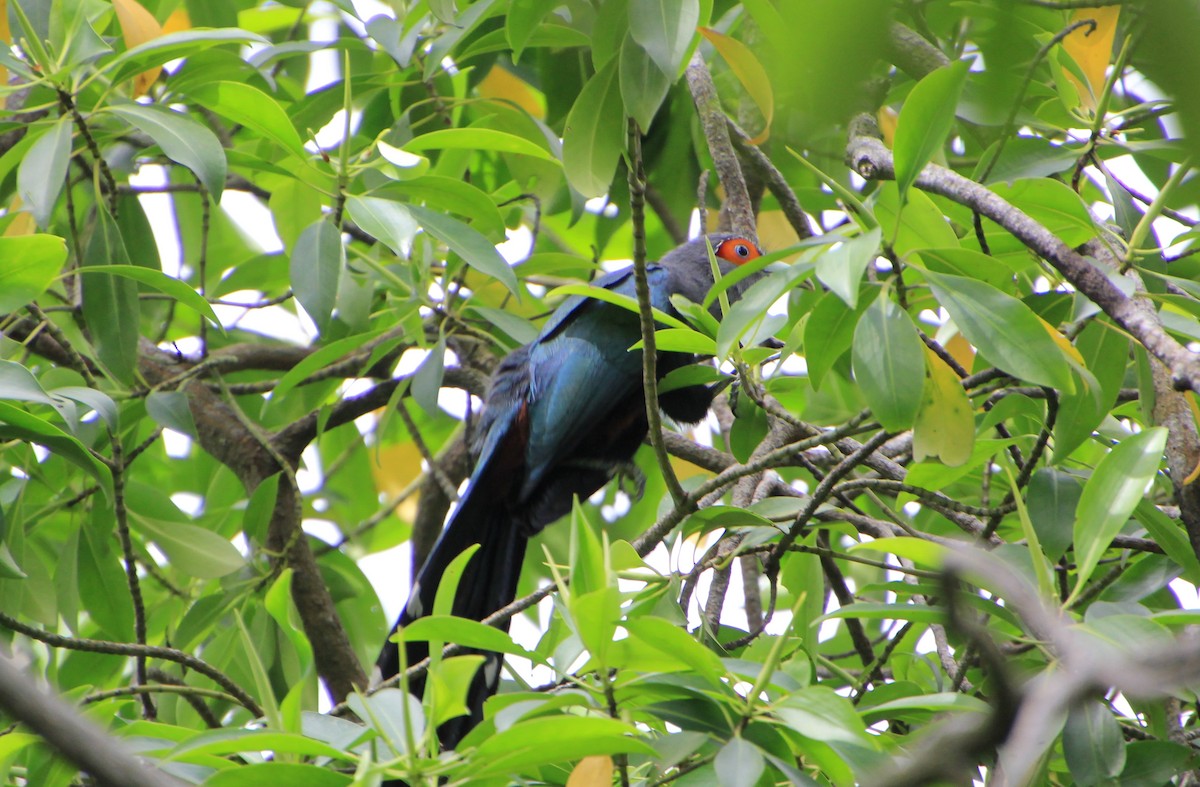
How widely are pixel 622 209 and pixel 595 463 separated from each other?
0.96m

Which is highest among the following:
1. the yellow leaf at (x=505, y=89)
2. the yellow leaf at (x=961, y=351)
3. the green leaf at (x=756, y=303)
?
the yellow leaf at (x=505, y=89)

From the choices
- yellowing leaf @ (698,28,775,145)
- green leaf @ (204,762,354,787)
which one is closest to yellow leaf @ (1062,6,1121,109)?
yellowing leaf @ (698,28,775,145)

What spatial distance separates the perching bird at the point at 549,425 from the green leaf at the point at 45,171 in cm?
139

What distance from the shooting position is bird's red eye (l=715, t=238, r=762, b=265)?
3.68m

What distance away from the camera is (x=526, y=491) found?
3451mm

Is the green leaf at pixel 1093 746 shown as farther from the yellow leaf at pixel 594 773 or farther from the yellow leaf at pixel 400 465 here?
the yellow leaf at pixel 400 465

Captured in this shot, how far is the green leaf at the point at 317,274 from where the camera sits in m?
2.55

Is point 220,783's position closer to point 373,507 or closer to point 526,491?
point 526,491

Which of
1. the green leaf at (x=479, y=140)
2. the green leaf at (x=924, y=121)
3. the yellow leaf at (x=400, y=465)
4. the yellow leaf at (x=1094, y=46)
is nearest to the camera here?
the green leaf at (x=924, y=121)

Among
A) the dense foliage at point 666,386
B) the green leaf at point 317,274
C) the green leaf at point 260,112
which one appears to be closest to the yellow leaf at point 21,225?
the dense foliage at point 666,386

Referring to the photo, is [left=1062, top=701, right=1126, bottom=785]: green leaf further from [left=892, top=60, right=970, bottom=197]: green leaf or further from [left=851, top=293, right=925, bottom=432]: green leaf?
[left=892, top=60, right=970, bottom=197]: green leaf

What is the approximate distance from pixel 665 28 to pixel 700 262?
1815mm


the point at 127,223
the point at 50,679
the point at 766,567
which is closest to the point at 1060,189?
the point at 766,567

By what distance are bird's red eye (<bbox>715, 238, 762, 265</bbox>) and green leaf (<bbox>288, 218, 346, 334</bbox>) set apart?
5.00ft
